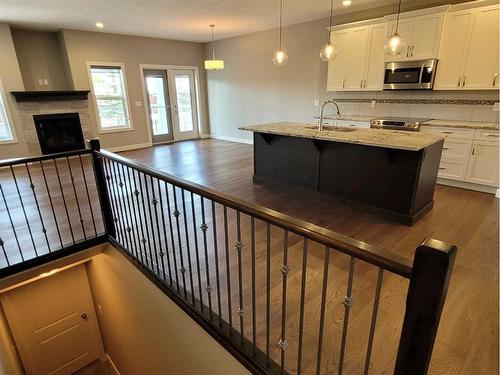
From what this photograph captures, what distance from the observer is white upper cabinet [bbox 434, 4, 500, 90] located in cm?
378

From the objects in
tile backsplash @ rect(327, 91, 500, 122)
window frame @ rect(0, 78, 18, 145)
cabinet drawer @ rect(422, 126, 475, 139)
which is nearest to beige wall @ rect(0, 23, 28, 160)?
window frame @ rect(0, 78, 18, 145)

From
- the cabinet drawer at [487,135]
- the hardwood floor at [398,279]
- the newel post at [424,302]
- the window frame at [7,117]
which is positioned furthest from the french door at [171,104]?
the newel post at [424,302]

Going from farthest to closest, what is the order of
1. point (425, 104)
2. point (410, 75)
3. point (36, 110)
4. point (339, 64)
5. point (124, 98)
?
1. point (124, 98)
2. point (36, 110)
3. point (339, 64)
4. point (425, 104)
5. point (410, 75)

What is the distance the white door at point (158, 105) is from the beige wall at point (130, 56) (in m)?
0.25

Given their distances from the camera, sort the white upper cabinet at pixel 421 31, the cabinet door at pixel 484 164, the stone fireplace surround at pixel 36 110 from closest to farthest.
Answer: the cabinet door at pixel 484 164
the white upper cabinet at pixel 421 31
the stone fireplace surround at pixel 36 110

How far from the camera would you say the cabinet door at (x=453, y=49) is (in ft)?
13.0

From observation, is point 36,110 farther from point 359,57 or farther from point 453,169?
point 453,169

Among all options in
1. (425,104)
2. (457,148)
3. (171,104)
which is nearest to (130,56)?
(171,104)

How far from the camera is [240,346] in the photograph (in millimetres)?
1697

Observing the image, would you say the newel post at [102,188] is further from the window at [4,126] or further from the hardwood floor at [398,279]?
the window at [4,126]

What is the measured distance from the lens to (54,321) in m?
3.94

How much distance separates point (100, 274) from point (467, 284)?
378 cm

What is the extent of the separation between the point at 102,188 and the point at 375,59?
4587 millimetres

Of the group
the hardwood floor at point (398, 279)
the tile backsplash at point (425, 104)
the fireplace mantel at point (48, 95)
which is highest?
the fireplace mantel at point (48, 95)
